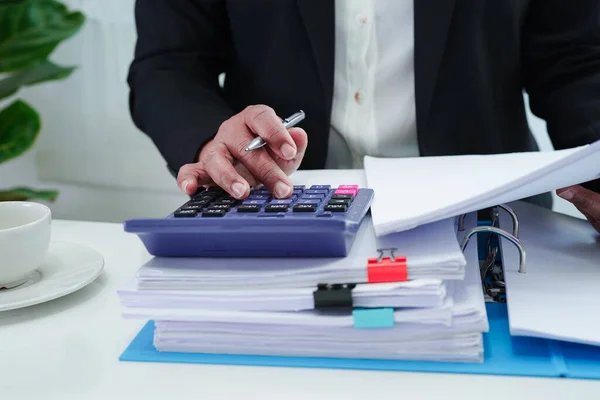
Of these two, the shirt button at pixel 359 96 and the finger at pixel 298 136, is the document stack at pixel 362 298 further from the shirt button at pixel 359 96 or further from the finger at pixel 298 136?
the shirt button at pixel 359 96

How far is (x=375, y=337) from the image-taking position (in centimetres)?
48

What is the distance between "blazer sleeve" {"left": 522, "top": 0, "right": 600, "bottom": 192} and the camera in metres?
0.85

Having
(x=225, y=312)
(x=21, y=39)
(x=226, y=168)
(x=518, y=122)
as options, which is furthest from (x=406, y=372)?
(x=21, y=39)

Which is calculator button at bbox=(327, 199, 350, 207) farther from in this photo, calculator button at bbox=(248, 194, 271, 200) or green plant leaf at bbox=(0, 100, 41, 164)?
green plant leaf at bbox=(0, 100, 41, 164)

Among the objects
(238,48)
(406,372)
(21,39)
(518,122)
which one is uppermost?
(21,39)

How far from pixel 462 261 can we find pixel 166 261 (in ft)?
0.75

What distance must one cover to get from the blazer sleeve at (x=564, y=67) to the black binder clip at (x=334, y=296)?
0.50 m

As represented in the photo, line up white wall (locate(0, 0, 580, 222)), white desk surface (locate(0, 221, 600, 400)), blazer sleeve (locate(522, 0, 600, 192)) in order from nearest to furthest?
white desk surface (locate(0, 221, 600, 400))
blazer sleeve (locate(522, 0, 600, 192))
white wall (locate(0, 0, 580, 222))

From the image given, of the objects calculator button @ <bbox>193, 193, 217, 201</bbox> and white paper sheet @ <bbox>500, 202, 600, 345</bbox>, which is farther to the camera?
calculator button @ <bbox>193, 193, 217, 201</bbox>

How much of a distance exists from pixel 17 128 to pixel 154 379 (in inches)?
48.2

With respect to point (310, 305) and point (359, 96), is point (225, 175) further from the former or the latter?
point (359, 96)

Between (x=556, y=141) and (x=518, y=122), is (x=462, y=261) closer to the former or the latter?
(x=556, y=141)

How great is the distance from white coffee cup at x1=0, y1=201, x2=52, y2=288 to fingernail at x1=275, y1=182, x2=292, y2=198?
0.73 feet

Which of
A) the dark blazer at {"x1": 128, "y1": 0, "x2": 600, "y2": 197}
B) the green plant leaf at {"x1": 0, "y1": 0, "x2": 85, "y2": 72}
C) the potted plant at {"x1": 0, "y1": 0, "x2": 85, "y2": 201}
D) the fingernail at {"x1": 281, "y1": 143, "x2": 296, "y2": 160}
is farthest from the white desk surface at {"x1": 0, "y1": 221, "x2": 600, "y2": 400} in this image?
the green plant leaf at {"x1": 0, "y1": 0, "x2": 85, "y2": 72}
